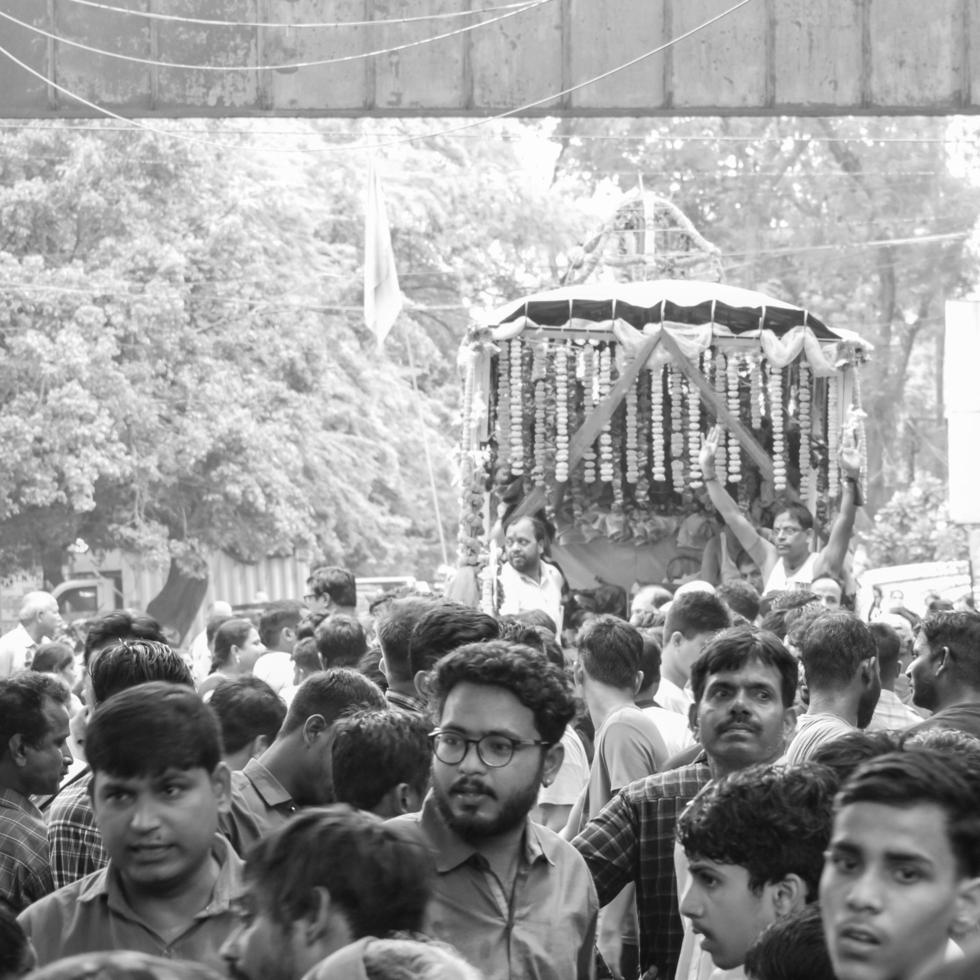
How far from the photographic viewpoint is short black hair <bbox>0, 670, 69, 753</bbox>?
515cm

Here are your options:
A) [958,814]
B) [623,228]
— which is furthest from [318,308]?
[958,814]

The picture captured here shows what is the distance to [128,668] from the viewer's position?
5.01 m

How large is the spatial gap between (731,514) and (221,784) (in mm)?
10306

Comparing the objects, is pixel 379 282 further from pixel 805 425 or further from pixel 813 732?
pixel 813 732

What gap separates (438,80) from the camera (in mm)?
9688

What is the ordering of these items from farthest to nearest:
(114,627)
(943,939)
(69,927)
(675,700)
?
(675,700) < (114,627) < (69,927) < (943,939)

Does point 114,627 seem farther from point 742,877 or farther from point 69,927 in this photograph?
point 742,877

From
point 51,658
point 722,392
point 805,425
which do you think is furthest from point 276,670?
point 805,425

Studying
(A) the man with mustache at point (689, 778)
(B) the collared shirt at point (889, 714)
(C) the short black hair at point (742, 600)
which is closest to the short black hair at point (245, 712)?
(A) the man with mustache at point (689, 778)

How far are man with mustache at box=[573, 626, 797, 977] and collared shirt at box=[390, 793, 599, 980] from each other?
0.61m

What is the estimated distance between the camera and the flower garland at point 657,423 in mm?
14664

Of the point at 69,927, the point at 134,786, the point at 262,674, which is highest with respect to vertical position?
the point at 134,786

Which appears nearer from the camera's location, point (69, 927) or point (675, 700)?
point (69, 927)

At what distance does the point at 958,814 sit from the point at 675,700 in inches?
186
